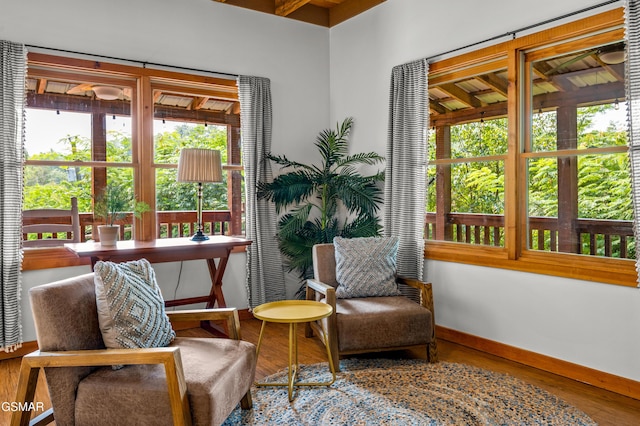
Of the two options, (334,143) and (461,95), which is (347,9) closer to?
(334,143)

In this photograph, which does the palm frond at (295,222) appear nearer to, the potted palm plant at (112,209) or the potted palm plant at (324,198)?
the potted palm plant at (324,198)

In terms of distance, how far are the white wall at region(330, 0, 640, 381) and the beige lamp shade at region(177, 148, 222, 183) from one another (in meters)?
1.60

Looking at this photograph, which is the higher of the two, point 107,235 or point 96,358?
point 107,235

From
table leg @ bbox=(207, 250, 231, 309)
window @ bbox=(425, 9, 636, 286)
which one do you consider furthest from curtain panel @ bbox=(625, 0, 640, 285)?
table leg @ bbox=(207, 250, 231, 309)

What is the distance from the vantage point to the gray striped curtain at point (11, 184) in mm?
3357

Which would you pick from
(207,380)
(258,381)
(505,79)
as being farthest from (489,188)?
(207,380)

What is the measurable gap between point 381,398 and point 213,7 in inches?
141

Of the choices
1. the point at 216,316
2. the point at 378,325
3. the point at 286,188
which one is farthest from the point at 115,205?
the point at 378,325

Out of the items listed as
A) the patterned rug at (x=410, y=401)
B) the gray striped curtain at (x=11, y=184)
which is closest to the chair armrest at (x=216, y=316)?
the patterned rug at (x=410, y=401)

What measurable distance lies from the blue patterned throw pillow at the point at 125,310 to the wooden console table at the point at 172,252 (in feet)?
3.35

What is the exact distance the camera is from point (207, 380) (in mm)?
2008

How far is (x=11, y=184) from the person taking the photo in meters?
3.40

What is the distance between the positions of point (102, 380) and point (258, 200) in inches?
103

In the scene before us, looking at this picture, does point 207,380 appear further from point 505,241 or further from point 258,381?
point 505,241
